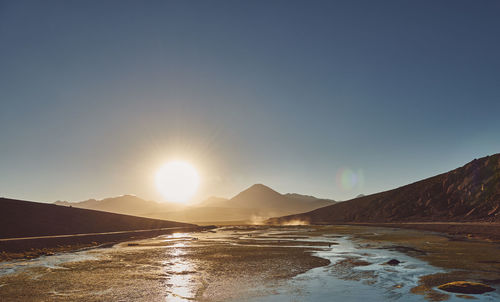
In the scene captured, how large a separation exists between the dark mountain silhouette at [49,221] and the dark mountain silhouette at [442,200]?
250 feet

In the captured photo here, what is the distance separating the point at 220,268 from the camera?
22.7m

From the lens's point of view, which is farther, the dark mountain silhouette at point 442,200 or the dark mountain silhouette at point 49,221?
the dark mountain silhouette at point 442,200

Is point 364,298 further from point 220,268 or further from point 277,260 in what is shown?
point 277,260

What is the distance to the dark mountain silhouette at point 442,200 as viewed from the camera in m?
80.1

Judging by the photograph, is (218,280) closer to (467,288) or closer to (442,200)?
(467,288)

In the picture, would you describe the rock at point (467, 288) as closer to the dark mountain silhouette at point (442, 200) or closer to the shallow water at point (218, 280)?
the shallow water at point (218, 280)

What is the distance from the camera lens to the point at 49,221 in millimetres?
60406

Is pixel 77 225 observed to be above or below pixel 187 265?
above

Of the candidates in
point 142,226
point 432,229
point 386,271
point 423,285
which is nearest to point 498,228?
point 432,229

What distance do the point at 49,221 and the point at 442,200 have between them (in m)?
99.6

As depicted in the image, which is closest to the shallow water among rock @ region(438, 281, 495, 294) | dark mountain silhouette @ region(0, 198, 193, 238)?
rock @ region(438, 281, 495, 294)

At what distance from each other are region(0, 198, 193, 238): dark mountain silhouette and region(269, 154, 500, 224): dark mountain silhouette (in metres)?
76.1

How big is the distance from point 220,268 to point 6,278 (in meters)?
12.9

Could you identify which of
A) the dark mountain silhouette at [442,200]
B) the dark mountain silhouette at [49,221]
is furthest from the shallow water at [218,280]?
the dark mountain silhouette at [442,200]
